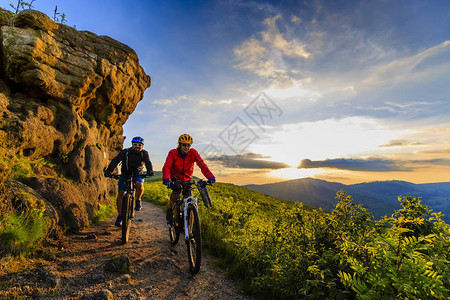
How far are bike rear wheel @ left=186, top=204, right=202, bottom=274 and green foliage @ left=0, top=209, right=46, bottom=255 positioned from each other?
351 centimetres

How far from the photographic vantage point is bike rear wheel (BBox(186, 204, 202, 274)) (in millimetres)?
5129

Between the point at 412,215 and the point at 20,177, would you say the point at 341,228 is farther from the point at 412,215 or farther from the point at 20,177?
the point at 20,177

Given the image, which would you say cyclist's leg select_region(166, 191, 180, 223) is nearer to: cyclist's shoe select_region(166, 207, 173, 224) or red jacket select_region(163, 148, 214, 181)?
cyclist's shoe select_region(166, 207, 173, 224)

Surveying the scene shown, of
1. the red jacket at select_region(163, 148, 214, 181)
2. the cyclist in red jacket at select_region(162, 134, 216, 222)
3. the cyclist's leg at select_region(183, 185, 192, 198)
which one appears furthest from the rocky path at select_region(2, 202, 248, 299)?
the red jacket at select_region(163, 148, 214, 181)

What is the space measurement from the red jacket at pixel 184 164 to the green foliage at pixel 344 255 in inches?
98.9

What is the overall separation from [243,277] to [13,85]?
11.3 m

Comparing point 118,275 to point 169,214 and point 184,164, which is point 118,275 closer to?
point 169,214

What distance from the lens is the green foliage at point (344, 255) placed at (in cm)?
249

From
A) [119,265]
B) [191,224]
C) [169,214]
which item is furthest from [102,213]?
[191,224]

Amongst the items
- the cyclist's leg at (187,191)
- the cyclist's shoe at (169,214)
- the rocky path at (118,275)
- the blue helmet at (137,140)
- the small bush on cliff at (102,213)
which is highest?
the blue helmet at (137,140)

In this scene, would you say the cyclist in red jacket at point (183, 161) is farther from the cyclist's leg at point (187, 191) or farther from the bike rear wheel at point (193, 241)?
the bike rear wheel at point (193, 241)

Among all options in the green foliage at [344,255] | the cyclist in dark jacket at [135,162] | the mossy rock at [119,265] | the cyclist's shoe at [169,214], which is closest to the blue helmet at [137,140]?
the cyclist in dark jacket at [135,162]

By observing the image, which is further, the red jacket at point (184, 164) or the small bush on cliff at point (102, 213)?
the small bush on cliff at point (102, 213)

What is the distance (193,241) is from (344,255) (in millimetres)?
3580
